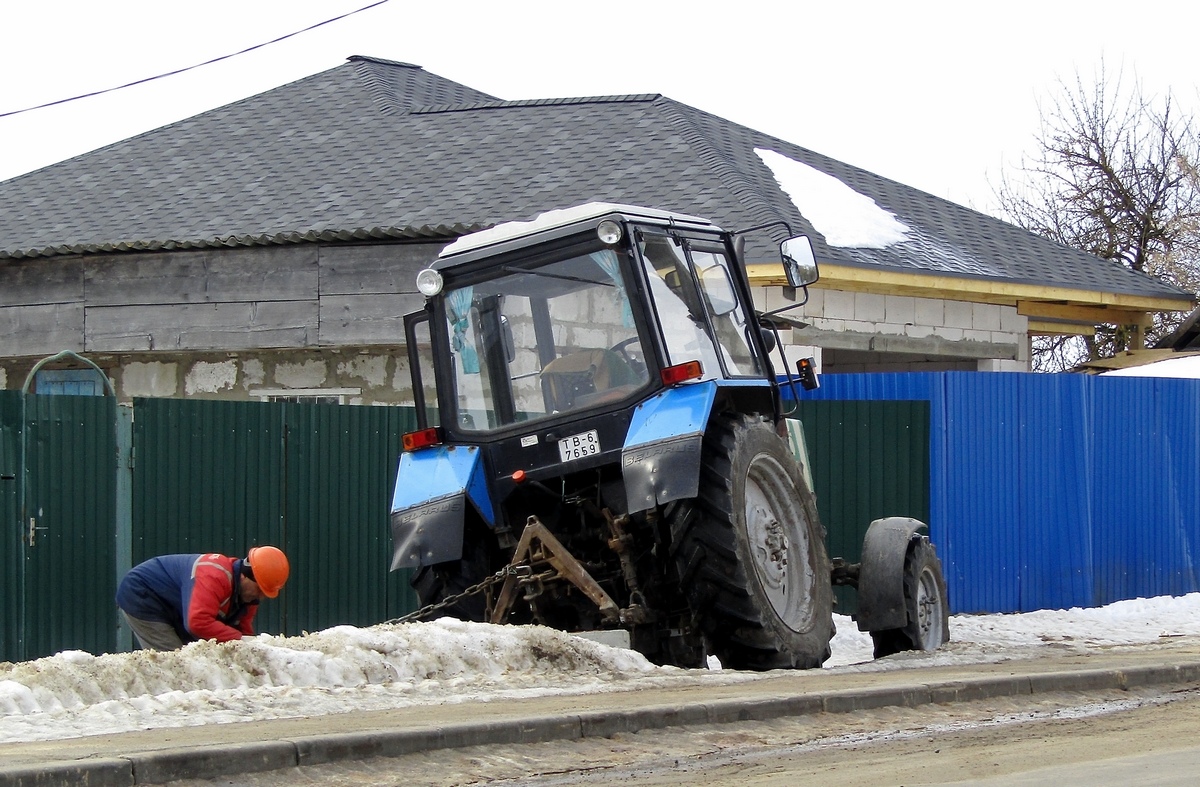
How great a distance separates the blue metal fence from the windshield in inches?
229

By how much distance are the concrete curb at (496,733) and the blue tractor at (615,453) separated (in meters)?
1.13

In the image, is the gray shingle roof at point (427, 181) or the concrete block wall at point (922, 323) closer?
the concrete block wall at point (922, 323)

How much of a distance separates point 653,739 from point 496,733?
29.3 inches

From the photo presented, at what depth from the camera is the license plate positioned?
9.33 meters

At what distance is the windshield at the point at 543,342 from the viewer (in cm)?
951

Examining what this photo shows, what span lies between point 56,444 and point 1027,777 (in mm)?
7213

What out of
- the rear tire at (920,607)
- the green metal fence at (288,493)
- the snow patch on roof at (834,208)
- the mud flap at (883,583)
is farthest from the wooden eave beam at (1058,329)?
the mud flap at (883,583)

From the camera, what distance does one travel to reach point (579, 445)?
30.8 ft

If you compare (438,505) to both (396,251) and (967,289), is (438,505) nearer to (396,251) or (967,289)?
(396,251)

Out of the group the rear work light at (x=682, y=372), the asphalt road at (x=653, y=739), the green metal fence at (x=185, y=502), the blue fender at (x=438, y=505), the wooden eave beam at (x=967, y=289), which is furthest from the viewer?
the wooden eave beam at (x=967, y=289)

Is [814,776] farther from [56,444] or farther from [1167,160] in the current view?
[1167,160]

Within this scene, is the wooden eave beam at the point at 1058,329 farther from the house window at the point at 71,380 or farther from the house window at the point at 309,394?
the house window at the point at 71,380

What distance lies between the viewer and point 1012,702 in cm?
870

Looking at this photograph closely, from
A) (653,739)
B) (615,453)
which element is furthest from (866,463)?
(653,739)
